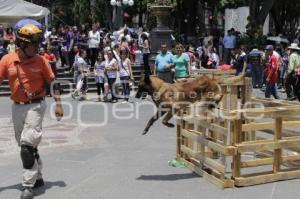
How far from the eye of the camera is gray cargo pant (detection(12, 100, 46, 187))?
5.99 metres

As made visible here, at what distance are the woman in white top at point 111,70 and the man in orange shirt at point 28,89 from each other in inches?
394

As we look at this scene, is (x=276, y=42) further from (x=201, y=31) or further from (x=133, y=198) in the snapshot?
(x=133, y=198)

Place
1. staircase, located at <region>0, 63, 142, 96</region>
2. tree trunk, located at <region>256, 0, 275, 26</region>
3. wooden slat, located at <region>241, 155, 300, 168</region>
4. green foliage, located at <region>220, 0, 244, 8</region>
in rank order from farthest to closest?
green foliage, located at <region>220, 0, 244, 8</region> < tree trunk, located at <region>256, 0, 275, 26</region> < staircase, located at <region>0, 63, 142, 96</region> < wooden slat, located at <region>241, 155, 300, 168</region>

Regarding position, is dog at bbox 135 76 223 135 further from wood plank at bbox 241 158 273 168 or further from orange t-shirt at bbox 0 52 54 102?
orange t-shirt at bbox 0 52 54 102

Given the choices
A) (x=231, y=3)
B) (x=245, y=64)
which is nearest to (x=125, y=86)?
(x=245, y=64)

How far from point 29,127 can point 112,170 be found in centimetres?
179

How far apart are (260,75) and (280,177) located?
1340 cm

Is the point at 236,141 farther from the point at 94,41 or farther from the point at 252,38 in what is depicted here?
the point at 252,38

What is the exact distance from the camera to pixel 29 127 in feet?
19.7

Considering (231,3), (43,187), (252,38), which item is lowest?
(43,187)

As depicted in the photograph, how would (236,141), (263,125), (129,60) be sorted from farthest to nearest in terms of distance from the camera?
(129,60), (263,125), (236,141)

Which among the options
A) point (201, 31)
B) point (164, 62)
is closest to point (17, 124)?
point (164, 62)

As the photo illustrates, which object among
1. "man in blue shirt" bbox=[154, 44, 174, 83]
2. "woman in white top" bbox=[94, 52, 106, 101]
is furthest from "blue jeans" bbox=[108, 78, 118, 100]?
"man in blue shirt" bbox=[154, 44, 174, 83]

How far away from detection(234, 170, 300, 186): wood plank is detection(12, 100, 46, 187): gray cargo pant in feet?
8.11
